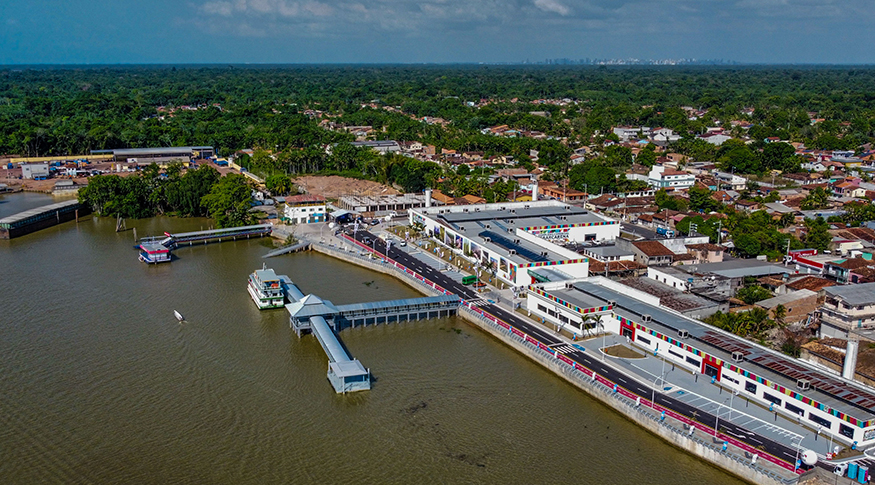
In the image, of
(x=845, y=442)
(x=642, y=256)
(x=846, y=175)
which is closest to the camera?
(x=845, y=442)

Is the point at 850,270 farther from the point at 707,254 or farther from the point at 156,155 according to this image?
the point at 156,155

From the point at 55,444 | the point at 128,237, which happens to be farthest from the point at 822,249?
the point at 128,237

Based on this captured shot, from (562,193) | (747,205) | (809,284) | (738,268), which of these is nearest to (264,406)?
(738,268)

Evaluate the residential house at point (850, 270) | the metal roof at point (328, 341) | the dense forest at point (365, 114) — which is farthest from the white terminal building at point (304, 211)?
the residential house at point (850, 270)

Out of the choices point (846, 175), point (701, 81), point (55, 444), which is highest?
point (701, 81)

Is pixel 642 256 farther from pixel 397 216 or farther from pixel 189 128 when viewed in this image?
pixel 189 128

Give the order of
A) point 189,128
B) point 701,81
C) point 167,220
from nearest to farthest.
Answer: point 167,220 < point 189,128 < point 701,81

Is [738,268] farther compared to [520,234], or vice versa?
[520,234]
